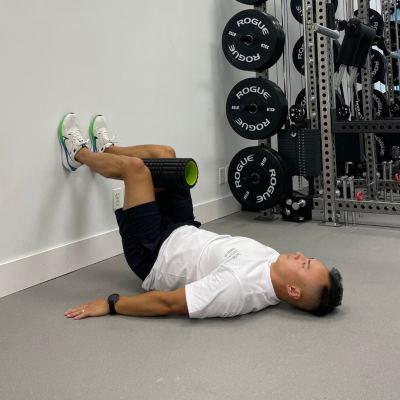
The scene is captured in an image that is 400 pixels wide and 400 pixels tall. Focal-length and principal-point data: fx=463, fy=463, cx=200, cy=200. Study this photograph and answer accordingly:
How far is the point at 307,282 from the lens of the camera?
1722mm

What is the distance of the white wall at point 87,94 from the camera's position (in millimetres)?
2244

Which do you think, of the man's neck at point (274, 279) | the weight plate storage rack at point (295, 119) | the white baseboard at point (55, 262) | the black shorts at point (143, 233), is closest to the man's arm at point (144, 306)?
the black shorts at point (143, 233)

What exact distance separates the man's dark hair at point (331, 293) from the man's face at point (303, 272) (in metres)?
0.02

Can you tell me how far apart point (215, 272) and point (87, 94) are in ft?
4.62

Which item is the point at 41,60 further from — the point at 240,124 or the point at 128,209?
the point at 240,124

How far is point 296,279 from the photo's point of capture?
174cm

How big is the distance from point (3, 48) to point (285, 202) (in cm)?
230

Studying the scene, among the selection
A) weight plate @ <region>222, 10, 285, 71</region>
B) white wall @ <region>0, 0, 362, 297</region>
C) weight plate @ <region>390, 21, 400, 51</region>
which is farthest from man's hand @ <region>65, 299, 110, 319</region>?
weight plate @ <region>390, 21, 400, 51</region>

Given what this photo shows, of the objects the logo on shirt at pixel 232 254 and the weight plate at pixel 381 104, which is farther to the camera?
the weight plate at pixel 381 104

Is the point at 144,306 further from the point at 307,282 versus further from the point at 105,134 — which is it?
→ the point at 105,134

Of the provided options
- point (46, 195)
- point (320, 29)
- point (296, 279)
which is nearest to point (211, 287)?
point (296, 279)

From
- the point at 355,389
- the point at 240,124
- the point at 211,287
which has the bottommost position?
the point at 355,389

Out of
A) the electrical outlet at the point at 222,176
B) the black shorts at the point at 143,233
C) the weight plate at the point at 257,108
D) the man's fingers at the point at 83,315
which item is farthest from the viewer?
the electrical outlet at the point at 222,176

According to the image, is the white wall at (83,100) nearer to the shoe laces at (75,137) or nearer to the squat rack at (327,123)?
the shoe laces at (75,137)
